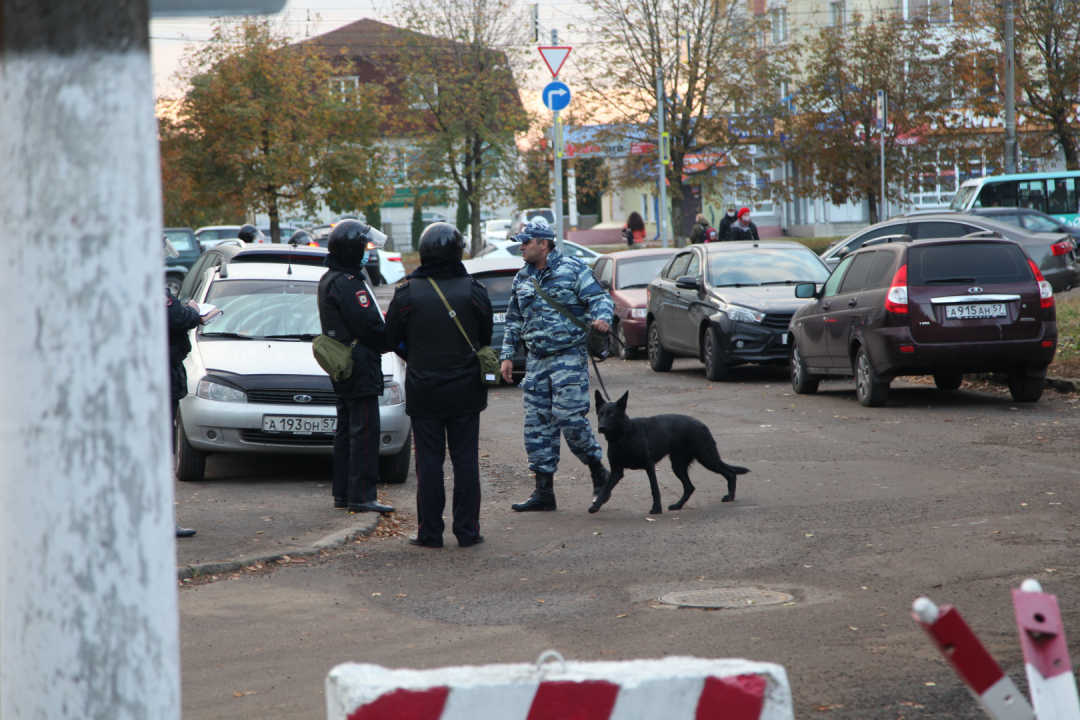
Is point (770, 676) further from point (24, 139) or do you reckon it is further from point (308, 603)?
point (308, 603)

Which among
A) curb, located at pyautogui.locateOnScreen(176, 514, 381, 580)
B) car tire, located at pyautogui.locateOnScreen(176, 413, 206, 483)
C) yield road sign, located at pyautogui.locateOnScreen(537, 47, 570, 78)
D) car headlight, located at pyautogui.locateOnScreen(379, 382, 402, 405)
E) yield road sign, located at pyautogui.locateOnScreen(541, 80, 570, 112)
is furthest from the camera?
yield road sign, located at pyautogui.locateOnScreen(541, 80, 570, 112)

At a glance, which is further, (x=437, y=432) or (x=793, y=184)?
(x=793, y=184)

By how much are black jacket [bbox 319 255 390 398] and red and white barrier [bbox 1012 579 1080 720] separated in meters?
6.32

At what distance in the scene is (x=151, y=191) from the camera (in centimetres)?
208

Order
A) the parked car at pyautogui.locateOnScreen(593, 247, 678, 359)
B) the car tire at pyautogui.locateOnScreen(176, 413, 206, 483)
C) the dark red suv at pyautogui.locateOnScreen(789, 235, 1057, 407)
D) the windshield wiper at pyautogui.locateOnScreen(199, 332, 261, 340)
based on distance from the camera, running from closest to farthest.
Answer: the car tire at pyautogui.locateOnScreen(176, 413, 206, 483), the windshield wiper at pyautogui.locateOnScreen(199, 332, 261, 340), the dark red suv at pyautogui.locateOnScreen(789, 235, 1057, 407), the parked car at pyautogui.locateOnScreen(593, 247, 678, 359)

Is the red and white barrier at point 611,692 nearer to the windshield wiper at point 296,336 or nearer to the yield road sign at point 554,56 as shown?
the windshield wiper at point 296,336

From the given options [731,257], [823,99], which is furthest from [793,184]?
[731,257]

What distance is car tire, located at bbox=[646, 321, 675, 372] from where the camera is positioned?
1831 centimetres

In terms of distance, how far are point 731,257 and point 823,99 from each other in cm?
2410

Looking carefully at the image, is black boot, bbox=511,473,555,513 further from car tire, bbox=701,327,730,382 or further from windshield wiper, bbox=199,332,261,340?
car tire, bbox=701,327,730,382

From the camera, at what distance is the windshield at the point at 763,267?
17172 mm

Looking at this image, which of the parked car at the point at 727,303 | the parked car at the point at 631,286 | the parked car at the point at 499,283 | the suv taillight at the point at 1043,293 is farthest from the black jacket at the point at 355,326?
the parked car at the point at 631,286

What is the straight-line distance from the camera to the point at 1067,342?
52.3 ft

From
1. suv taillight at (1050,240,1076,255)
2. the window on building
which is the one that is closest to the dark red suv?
suv taillight at (1050,240,1076,255)
